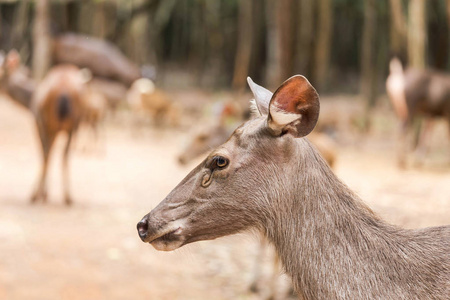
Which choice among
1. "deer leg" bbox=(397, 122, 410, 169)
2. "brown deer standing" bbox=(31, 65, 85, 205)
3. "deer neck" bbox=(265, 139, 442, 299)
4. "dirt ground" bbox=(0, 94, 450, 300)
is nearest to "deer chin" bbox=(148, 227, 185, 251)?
"dirt ground" bbox=(0, 94, 450, 300)

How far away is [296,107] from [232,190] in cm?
45

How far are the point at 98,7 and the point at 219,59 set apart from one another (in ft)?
21.7

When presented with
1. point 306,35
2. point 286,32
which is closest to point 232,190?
point 286,32

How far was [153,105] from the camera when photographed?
1588 centimetres

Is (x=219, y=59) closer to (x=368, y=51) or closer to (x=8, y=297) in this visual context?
(x=368, y=51)

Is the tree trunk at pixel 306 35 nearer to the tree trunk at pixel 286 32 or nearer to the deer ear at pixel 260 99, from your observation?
the tree trunk at pixel 286 32

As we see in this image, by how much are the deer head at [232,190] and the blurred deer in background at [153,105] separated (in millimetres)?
13149

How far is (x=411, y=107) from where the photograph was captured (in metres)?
12.0

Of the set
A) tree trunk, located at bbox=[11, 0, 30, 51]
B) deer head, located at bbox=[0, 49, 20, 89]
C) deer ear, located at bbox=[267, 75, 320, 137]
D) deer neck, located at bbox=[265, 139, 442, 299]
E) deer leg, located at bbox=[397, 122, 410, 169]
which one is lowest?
deer neck, located at bbox=[265, 139, 442, 299]

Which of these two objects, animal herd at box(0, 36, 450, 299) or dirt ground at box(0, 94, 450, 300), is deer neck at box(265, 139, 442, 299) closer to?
animal herd at box(0, 36, 450, 299)

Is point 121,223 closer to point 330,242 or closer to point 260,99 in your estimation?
point 260,99

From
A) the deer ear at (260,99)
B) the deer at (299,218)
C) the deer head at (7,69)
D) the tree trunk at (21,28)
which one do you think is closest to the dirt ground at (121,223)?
the deer at (299,218)

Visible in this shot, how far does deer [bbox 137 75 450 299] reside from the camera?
2467 millimetres

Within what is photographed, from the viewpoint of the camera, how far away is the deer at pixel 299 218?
2467 millimetres
